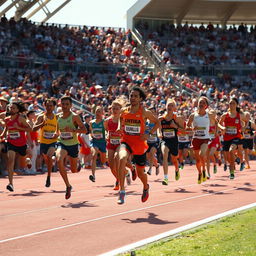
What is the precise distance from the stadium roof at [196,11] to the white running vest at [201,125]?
33.7 m

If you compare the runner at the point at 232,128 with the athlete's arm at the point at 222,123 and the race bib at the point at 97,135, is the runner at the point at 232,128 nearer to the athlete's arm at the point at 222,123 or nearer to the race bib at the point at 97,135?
the athlete's arm at the point at 222,123

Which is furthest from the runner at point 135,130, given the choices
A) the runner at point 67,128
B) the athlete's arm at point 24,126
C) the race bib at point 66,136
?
the athlete's arm at point 24,126

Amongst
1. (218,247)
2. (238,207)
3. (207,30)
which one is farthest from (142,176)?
(207,30)

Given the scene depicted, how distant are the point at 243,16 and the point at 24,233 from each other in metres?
49.3

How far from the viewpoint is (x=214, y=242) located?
8297 mm

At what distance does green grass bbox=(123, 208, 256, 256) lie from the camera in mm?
7648

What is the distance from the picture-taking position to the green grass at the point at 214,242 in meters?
7.65

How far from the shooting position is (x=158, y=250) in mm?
7793

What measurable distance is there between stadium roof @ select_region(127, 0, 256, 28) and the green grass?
41499mm

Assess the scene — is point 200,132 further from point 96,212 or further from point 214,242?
point 214,242

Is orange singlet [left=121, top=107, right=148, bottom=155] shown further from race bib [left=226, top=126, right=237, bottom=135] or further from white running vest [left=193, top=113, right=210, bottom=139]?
race bib [left=226, top=126, right=237, bottom=135]

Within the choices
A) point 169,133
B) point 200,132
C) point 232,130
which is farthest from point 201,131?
point 232,130

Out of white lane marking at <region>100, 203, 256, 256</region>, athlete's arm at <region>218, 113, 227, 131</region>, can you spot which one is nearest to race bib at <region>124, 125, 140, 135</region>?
white lane marking at <region>100, 203, 256, 256</region>

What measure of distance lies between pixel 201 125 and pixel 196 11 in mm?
38382
